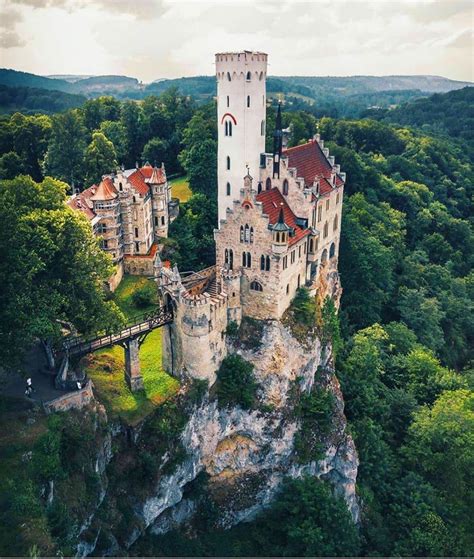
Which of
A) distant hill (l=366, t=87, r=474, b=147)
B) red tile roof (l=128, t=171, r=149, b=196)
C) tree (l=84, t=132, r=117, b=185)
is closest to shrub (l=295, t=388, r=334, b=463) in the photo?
red tile roof (l=128, t=171, r=149, b=196)

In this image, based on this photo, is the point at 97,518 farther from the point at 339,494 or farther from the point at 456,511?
the point at 456,511

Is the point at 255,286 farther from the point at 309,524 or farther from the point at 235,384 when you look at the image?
the point at 309,524

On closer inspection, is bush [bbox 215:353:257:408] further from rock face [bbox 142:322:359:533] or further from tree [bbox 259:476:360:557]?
tree [bbox 259:476:360:557]

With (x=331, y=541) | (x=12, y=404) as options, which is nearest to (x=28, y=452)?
(x=12, y=404)

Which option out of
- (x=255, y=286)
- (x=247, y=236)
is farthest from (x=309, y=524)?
(x=247, y=236)

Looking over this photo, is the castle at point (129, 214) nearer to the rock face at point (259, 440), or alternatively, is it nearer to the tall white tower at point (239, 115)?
the tall white tower at point (239, 115)
